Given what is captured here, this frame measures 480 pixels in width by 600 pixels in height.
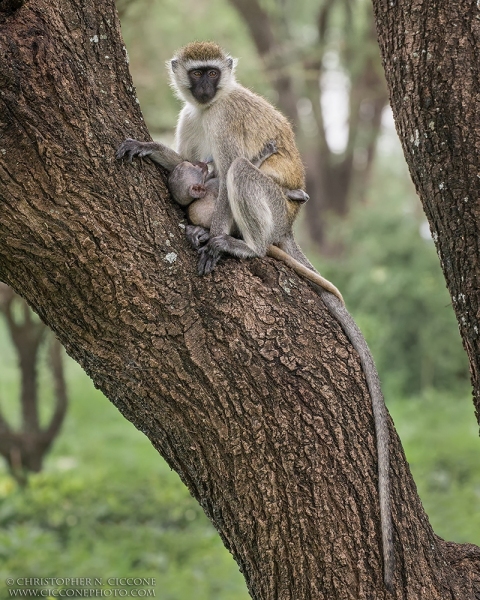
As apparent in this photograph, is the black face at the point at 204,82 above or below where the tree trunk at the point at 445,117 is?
above

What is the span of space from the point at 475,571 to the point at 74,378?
10847 millimetres

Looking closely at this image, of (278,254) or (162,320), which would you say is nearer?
(162,320)

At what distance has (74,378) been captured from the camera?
13.1 metres

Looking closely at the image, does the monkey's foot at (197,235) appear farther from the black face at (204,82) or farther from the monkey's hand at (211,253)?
the black face at (204,82)

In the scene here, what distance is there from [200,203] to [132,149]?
57 centimetres

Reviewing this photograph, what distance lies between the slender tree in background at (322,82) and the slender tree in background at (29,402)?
599 cm

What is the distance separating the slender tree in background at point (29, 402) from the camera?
7.37 metres

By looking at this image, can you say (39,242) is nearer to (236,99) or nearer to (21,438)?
(236,99)

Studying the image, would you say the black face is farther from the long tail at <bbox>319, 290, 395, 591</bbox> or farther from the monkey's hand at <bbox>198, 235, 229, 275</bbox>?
the long tail at <bbox>319, 290, 395, 591</bbox>

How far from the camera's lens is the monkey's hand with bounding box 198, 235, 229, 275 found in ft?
9.00

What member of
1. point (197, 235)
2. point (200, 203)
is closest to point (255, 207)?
point (200, 203)

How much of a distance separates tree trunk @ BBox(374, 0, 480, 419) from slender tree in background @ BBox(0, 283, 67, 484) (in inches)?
201

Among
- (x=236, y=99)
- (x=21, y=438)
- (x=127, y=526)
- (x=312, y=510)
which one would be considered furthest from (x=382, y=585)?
(x=21, y=438)

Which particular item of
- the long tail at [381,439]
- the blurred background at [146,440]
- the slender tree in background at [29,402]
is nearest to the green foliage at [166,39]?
the blurred background at [146,440]
